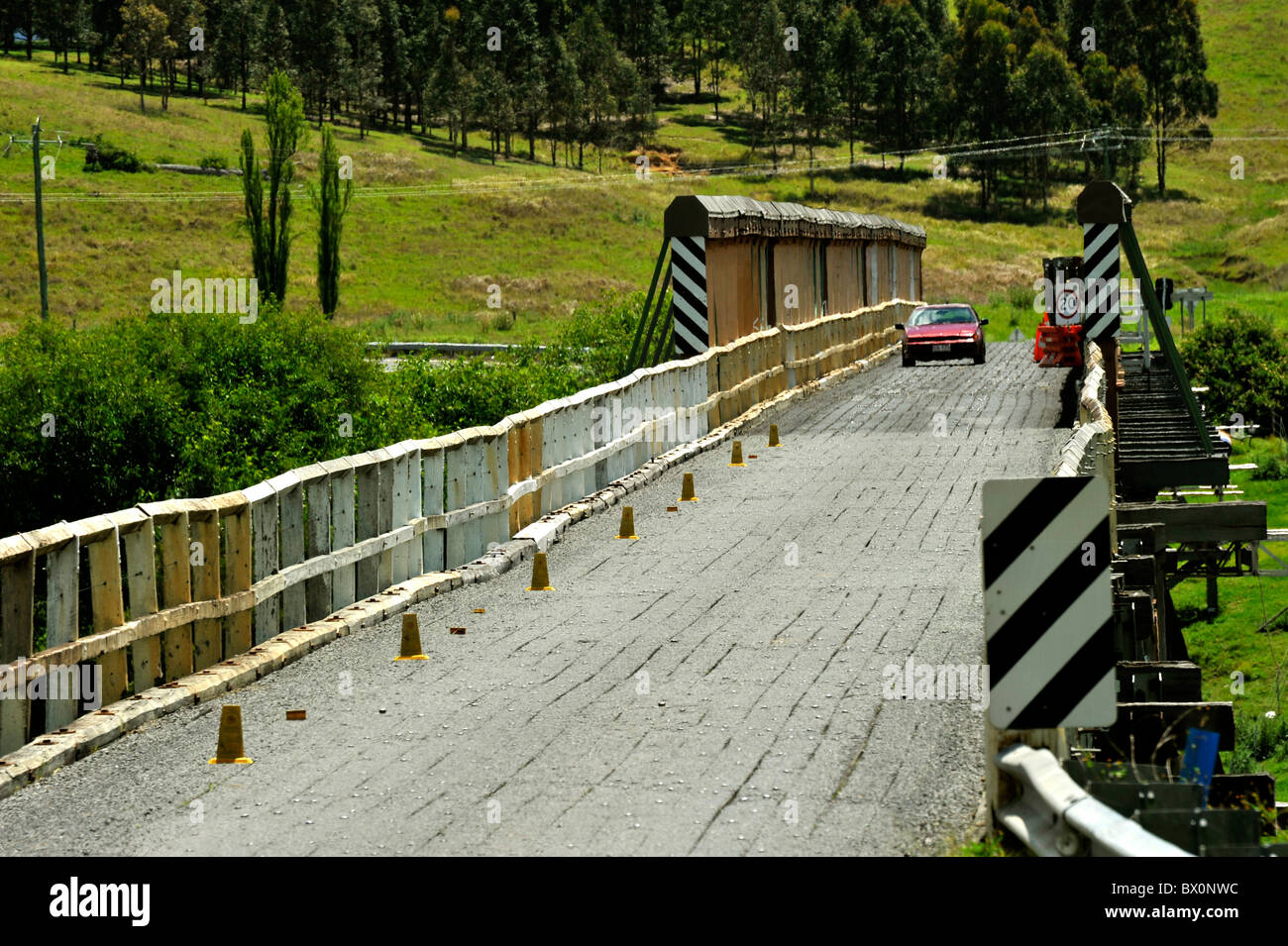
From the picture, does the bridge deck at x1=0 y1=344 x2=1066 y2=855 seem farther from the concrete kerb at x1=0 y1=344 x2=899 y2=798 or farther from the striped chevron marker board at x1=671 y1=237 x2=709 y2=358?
the striped chevron marker board at x1=671 y1=237 x2=709 y2=358

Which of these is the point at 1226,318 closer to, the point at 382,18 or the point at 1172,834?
the point at 1172,834

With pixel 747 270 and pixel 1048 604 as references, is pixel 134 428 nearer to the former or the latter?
pixel 747 270

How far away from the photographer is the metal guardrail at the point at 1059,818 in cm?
546

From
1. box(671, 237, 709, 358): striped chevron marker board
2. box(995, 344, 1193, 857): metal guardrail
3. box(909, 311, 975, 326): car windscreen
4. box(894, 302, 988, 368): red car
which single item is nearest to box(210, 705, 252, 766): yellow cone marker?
box(995, 344, 1193, 857): metal guardrail

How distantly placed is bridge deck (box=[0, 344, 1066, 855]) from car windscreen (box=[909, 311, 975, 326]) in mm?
22283

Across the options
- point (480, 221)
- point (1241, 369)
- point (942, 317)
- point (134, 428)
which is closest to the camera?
point (134, 428)

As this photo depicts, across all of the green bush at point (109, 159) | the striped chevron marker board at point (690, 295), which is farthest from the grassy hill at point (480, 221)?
the striped chevron marker board at point (690, 295)

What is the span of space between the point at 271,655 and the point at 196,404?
1512cm

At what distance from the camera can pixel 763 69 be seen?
148375 millimetres

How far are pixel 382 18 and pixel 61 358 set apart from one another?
13017 centimetres

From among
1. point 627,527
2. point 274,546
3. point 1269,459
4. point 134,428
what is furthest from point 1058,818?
point 1269,459

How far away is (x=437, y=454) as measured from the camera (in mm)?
15125

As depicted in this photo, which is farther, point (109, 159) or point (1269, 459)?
point (109, 159)

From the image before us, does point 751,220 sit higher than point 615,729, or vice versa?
point 751,220
